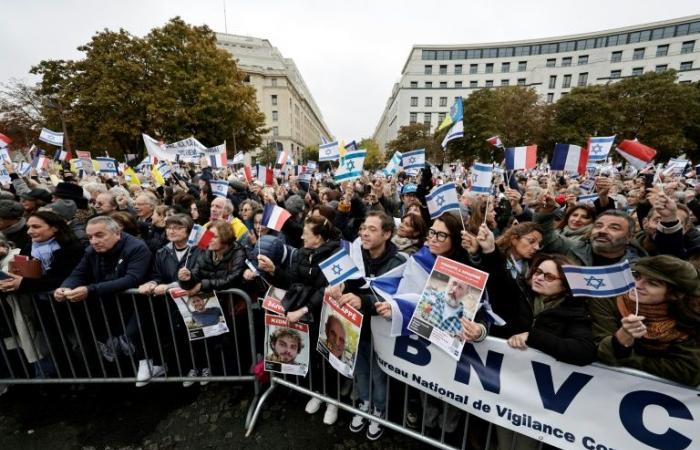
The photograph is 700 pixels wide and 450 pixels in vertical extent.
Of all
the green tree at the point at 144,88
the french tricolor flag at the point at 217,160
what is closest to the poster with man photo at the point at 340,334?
the french tricolor flag at the point at 217,160

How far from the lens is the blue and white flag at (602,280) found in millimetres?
1584

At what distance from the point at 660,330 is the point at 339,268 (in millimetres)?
1986

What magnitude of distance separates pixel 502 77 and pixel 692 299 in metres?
80.6

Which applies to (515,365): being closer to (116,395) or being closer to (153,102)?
(116,395)

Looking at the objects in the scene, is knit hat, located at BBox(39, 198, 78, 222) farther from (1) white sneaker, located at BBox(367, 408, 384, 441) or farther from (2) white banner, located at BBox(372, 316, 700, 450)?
(2) white banner, located at BBox(372, 316, 700, 450)

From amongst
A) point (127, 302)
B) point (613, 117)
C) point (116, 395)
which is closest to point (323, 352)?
point (127, 302)

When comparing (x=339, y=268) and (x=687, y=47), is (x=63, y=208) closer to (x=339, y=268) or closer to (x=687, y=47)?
(x=339, y=268)

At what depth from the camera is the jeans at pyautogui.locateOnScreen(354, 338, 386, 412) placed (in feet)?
9.60

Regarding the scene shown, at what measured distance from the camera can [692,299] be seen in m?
1.75

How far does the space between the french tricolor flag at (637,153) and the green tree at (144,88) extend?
1034 inches

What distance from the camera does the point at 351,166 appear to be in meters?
5.82

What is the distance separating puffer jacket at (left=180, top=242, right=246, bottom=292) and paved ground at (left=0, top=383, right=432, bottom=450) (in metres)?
1.31

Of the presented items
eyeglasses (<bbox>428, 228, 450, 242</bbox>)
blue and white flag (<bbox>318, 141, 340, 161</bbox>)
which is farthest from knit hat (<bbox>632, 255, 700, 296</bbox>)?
blue and white flag (<bbox>318, 141, 340, 161</bbox>)

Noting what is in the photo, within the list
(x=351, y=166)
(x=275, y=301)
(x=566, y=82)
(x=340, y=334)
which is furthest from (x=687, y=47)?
(x=275, y=301)
